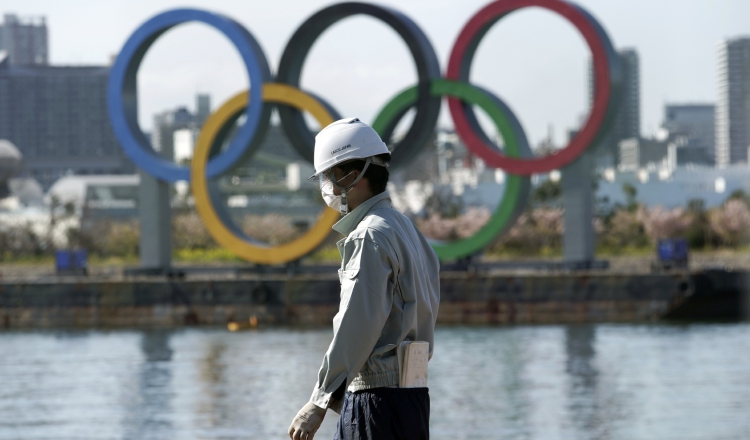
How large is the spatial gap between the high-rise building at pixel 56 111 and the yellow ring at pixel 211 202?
122m

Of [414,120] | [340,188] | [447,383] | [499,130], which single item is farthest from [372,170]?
[499,130]

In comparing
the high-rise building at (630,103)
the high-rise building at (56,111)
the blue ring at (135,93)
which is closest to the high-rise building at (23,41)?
the high-rise building at (56,111)

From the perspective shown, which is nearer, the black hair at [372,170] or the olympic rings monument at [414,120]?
the black hair at [372,170]

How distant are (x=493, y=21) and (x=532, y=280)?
17.9 feet

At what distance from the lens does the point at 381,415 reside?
4562 millimetres

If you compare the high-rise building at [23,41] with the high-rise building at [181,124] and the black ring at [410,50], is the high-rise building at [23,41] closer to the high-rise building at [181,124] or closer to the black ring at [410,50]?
the high-rise building at [181,124]

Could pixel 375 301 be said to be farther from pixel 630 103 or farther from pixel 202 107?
pixel 630 103

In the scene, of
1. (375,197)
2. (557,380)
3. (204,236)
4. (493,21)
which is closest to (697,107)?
(204,236)

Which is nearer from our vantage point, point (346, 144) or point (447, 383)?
point (346, 144)

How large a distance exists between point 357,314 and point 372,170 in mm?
567

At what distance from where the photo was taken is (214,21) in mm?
27844

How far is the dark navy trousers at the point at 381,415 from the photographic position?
4.56 meters

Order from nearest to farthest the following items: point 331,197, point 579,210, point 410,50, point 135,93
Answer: point 331,197 < point 579,210 < point 410,50 < point 135,93

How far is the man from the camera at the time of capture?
4.39 m
